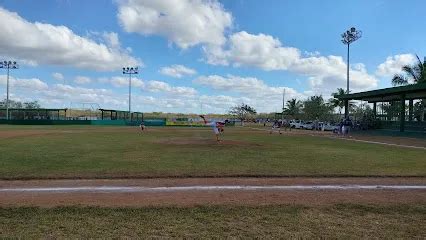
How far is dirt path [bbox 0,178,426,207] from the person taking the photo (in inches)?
347

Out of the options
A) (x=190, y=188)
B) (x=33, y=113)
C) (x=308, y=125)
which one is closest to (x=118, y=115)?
(x=33, y=113)

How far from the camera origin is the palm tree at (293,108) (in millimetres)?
108281

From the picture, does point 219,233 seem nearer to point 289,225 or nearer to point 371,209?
point 289,225

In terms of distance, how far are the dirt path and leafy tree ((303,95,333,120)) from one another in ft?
270

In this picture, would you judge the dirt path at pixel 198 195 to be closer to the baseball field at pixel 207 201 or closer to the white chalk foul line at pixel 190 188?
the baseball field at pixel 207 201

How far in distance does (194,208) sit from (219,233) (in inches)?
71.3

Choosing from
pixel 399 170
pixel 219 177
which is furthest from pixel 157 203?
pixel 399 170

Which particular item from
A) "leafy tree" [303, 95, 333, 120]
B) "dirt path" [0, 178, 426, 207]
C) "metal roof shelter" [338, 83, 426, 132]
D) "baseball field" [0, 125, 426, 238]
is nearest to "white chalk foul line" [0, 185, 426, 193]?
"baseball field" [0, 125, 426, 238]

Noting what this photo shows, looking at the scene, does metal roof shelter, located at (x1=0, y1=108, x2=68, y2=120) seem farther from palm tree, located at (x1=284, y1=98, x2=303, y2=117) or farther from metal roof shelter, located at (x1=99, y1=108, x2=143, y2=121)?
palm tree, located at (x1=284, y1=98, x2=303, y2=117)

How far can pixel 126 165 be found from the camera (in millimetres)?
15016

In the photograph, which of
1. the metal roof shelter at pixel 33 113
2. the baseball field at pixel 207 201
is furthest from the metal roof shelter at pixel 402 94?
the metal roof shelter at pixel 33 113

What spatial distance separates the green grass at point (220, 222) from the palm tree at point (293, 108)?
100.0m

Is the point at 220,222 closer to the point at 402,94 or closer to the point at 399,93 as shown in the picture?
the point at 402,94

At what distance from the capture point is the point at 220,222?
6.99 metres
